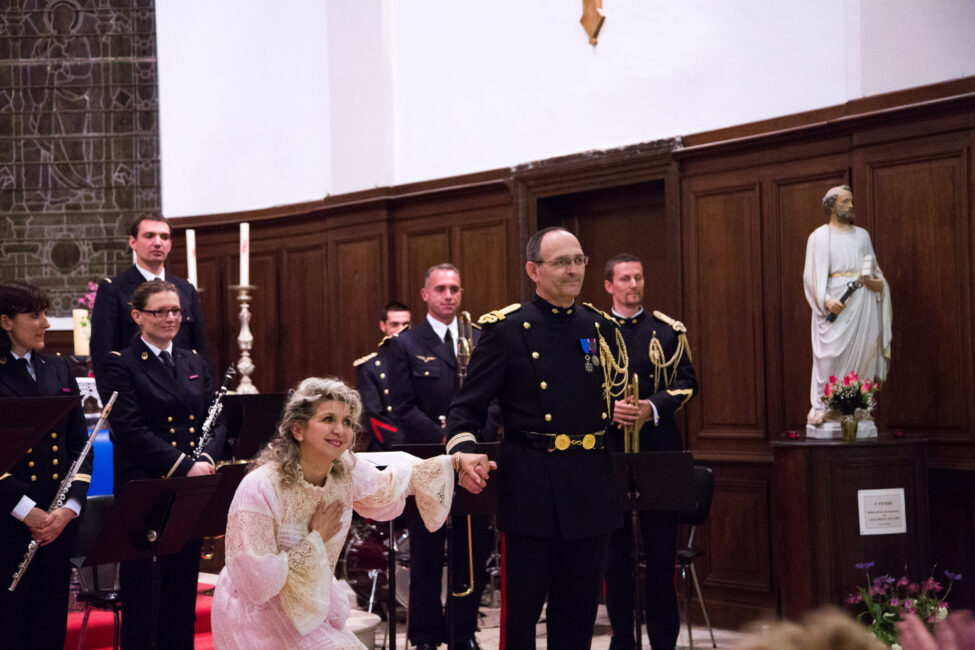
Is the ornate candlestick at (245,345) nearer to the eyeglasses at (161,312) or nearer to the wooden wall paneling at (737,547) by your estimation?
the wooden wall paneling at (737,547)

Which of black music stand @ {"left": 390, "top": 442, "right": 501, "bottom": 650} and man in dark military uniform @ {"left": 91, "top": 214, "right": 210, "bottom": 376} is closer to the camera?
black music stand @ {"left": 390, "top": 442, "right": 501, "bottom": 650}

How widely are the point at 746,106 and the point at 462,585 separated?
3126 mm

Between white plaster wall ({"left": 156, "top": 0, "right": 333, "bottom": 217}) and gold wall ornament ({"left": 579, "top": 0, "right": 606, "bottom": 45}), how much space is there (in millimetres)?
2198

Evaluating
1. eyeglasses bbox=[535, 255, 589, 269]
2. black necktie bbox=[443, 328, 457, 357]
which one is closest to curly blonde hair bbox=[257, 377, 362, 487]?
eyeglasses bbox=[535, 255, 589, 269]

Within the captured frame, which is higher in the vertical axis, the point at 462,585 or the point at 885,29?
the point at 885,29

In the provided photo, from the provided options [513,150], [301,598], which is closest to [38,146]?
[513,150]

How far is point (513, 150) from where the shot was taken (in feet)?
25.7

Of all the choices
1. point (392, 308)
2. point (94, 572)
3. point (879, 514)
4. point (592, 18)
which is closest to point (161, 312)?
point (94, 572)

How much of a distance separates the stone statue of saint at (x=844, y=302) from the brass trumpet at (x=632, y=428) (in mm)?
1006

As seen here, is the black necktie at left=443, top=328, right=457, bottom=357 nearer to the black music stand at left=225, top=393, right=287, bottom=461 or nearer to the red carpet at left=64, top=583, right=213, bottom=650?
the black music stand at left=225, top=393, right=287, bottom=461

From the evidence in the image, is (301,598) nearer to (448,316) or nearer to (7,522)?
(7,522)

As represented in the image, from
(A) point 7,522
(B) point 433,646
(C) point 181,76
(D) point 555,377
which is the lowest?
(B) point 433,646

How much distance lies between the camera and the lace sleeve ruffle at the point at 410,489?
3777 mm

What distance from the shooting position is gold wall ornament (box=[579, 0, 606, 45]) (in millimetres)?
7328
